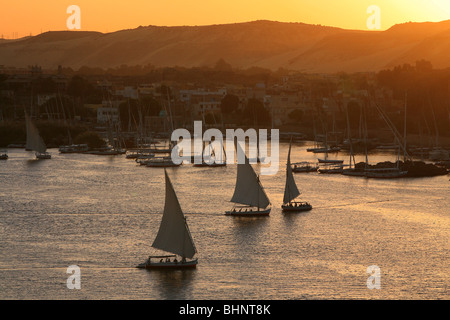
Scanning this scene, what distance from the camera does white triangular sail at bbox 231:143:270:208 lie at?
27938mm

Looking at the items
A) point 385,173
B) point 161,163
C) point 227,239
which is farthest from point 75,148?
point 227,239

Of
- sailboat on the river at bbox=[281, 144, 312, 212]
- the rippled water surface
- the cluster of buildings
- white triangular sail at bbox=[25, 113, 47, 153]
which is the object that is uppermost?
the cluster of buildings

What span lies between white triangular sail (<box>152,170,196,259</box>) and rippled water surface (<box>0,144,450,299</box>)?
608mm

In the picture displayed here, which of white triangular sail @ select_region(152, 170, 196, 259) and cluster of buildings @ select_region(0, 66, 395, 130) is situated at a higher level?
cluster of buildings @ select_region(0, 66, 395, 130)

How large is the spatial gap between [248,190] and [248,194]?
0.15 meters

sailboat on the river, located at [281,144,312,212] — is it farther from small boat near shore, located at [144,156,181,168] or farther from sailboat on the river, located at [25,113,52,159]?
sailboat on the river, located at [25,113,52,159]

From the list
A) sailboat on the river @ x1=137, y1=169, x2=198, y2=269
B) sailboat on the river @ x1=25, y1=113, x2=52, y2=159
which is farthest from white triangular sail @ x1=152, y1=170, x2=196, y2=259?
sailboat on the river @ x1=25, y1=113, x2=52, y2=159

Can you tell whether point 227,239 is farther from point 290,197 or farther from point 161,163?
point 161,163

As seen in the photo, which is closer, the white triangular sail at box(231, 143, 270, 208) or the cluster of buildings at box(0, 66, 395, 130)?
the white triangular sail at box(231, 143, 270, 208)

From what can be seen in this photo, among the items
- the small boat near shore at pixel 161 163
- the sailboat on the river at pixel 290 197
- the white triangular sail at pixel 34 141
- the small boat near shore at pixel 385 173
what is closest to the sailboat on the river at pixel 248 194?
the sailboat on the river at pixel 290 197

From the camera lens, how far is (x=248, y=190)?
28.2m
